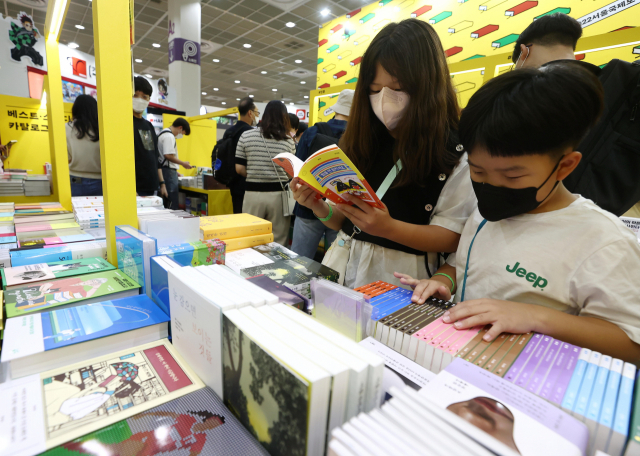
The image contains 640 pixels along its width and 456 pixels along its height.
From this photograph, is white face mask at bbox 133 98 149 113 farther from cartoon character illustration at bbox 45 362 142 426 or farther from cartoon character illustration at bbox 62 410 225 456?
cartoon character illustration at bbox 62 410 225 456

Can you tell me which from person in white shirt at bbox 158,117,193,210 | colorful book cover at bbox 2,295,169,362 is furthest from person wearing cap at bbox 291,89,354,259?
person in white shirt at bbox 158,117,193,210

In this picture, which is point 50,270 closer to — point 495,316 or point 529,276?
point 495,316

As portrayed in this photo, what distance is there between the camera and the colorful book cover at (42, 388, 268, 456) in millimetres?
487

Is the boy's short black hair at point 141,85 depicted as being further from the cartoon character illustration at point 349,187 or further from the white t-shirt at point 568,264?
the white t-shirt at point 568,264

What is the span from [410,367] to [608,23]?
3.29 m

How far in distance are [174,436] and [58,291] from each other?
2.34 ft

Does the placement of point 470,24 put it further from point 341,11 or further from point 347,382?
point 341,11

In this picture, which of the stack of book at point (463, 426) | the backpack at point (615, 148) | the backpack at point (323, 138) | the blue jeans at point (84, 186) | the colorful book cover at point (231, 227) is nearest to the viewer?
the stack of book at point (463, 426)

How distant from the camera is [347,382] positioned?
0.42 meters

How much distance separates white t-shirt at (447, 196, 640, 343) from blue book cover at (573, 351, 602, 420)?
0.20 meters

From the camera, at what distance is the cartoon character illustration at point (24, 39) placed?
4309mm

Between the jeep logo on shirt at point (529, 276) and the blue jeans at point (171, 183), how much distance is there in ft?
14.0

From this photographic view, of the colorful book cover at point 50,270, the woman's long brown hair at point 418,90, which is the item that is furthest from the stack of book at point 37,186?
the woman's long brown hair at point 418,90

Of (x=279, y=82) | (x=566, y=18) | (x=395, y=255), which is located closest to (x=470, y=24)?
(x=566, y=18)
